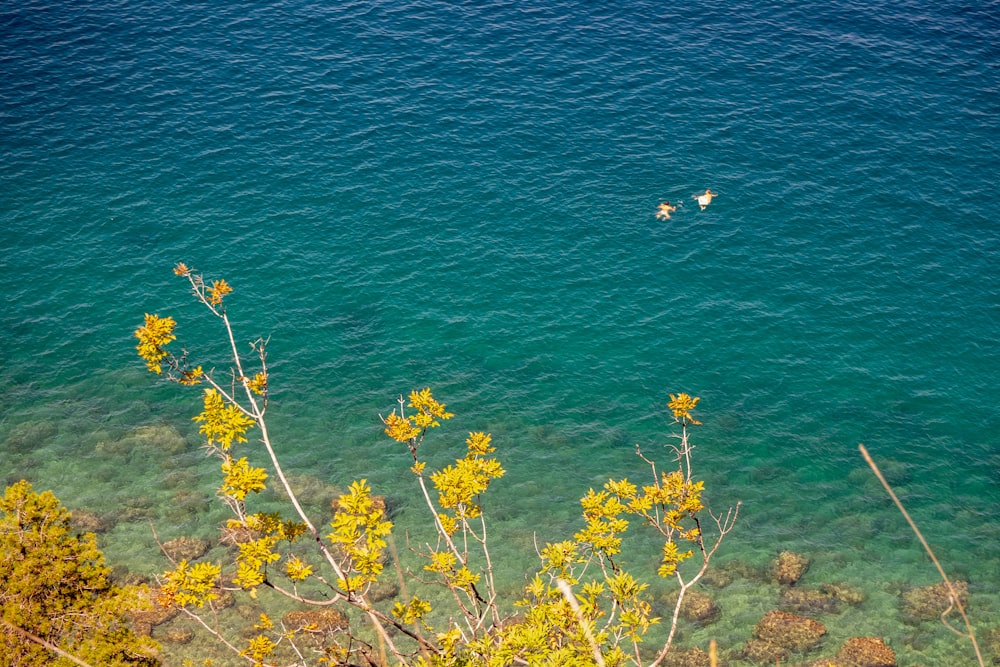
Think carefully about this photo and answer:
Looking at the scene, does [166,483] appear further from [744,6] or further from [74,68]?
[744,6]

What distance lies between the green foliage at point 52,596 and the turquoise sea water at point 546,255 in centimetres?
1398

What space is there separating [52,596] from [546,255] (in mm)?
40304

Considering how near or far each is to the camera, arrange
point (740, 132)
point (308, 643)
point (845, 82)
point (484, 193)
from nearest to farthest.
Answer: point (308, 643) < point (484, 193) < point (740, 132) < point (845, 82)

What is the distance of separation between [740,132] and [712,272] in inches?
699

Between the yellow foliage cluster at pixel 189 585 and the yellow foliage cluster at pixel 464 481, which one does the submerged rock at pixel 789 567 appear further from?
the yellow foliage cluster at pixel 189 585

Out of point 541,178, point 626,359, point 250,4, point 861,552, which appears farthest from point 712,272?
point 250,4

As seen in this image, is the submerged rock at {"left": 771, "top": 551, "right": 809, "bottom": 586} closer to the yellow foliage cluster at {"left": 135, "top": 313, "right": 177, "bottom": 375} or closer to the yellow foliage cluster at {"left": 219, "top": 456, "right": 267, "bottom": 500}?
the yellow foliage cluster at {"left": 219, "top": 456, "right": 267, "bottom": 500}

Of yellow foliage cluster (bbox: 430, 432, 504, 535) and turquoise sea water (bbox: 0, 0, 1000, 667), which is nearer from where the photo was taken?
yellow foliage cluster (bbox: 430, 432, 504, 535)

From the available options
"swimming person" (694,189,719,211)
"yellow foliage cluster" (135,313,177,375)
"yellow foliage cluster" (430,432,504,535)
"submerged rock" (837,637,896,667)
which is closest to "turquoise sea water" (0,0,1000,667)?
"swimming person" (694,189,719,211)

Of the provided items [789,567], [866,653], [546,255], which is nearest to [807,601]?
[789,567]

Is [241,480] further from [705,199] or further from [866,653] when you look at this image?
[705,199]

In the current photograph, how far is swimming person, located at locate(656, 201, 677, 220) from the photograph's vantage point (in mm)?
65812

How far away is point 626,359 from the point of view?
5647 centimetres

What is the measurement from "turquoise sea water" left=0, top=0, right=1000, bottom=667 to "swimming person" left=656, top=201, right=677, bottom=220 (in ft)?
2.57
